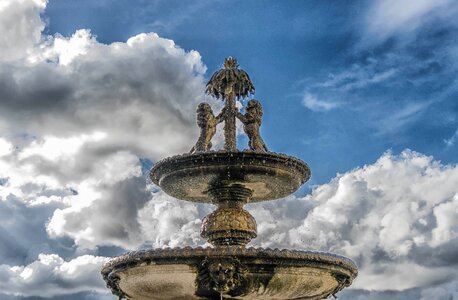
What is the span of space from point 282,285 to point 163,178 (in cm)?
504

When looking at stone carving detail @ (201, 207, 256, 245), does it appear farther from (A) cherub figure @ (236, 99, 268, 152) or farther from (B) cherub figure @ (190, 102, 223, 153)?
(A) cherub figure @ (236, 99, 268, 152)

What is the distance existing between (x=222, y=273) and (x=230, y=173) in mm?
3970

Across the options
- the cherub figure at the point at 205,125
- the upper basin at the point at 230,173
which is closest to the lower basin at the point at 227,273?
the upper basin at the point at 230,173

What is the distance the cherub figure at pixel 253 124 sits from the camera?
800 inches

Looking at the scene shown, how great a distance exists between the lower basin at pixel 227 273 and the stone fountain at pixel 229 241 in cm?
2

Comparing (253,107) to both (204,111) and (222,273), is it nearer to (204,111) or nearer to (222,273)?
(204,111)

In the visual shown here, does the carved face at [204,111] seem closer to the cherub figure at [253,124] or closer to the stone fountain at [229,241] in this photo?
the stone fountain at [229,241]

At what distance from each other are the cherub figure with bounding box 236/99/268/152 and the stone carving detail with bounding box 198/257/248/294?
600 centimetres

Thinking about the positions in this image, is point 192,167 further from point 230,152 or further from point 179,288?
point 179,288

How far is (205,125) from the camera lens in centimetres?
2027

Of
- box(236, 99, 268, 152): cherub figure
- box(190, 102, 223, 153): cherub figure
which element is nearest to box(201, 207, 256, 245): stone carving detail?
box(190, 102, 223, 153): cherub figure

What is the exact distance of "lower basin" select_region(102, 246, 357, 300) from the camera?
1462 cm

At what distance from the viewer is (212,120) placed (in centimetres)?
2041

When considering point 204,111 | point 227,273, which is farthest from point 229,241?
point 204,111
